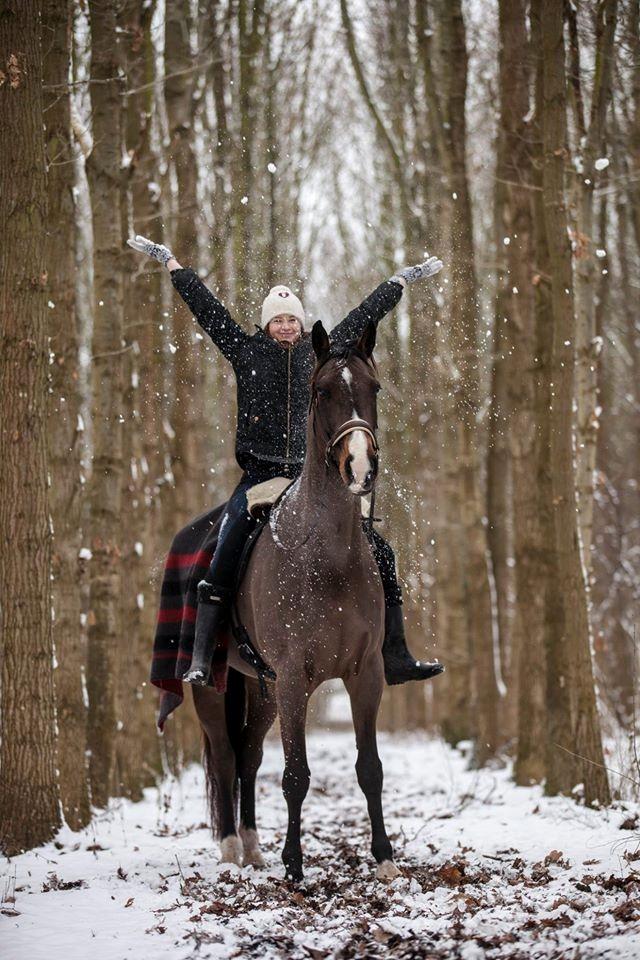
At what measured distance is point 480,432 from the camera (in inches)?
816

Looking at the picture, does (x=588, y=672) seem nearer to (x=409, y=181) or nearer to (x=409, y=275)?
(x=409, y=275)

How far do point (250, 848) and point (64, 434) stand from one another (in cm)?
413

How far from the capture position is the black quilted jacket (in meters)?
7.97

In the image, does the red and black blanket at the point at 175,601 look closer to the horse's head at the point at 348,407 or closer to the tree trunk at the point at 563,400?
the horse's head at the point at 348,407

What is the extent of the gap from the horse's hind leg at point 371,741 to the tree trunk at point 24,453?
2.38m

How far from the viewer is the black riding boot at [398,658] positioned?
7688 mm

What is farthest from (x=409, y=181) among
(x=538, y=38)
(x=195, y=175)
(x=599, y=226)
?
(x=538, y=38)

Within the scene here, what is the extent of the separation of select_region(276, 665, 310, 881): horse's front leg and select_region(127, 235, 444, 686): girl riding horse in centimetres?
84

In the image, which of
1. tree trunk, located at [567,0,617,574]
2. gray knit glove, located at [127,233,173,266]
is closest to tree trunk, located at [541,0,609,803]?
tree trunk, located at [567,0,617,574]

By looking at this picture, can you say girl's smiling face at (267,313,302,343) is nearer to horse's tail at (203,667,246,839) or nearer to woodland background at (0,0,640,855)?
woodland background at (0,0,640,855)

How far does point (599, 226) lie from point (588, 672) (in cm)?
1067

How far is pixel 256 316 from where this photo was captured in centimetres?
1091

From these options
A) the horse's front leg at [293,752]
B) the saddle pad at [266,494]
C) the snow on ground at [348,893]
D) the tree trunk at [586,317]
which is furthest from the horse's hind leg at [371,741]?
the tree trunk at [586,317]

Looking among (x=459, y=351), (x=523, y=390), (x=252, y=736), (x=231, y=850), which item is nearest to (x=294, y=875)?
(x=231, y=850)
